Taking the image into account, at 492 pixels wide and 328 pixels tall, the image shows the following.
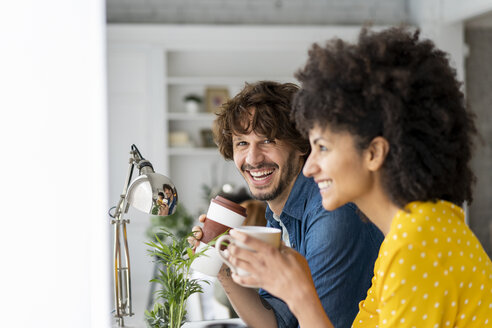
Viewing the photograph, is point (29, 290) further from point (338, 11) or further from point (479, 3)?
point (338, 11)

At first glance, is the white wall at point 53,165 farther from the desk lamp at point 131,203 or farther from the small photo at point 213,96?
the small photo at point 213,96

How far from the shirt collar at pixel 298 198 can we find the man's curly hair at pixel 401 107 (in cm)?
56

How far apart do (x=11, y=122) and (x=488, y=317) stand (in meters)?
0.78

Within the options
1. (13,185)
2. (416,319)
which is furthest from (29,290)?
(416,319)

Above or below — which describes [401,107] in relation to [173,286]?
above

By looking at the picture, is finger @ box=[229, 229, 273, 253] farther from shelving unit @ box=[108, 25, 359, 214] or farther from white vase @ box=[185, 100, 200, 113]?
white vase @ box=[185, 100, 200, 113]

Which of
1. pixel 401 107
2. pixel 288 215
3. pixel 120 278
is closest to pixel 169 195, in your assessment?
pixel 120 278

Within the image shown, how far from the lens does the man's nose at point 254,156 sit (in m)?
1.36

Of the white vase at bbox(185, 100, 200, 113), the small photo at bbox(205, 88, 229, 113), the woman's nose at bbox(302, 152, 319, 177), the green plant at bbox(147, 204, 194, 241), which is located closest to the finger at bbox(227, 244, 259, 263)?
the woman's nose at bbox(302, 152, 319, 177)

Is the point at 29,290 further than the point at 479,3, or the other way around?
the point at 479,3

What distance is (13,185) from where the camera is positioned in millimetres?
722

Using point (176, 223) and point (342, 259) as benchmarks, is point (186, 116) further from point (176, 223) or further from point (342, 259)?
point (342, 259)

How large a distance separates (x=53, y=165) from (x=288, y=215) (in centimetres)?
76

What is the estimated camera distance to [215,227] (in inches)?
41.6
